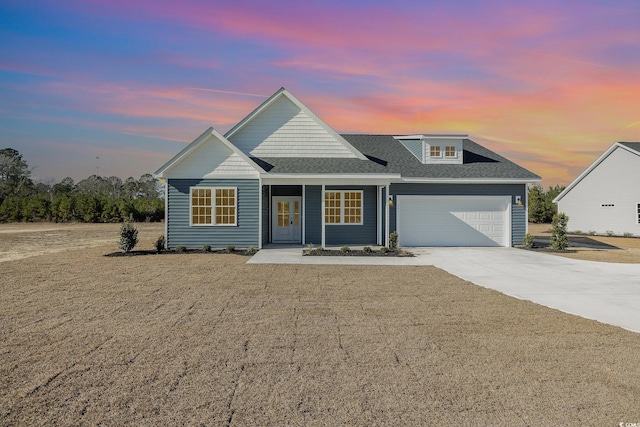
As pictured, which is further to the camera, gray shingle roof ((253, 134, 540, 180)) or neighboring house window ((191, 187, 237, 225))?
gray shingle roof ((253, 134, 540, 180))

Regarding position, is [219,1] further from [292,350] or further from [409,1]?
[292,350]

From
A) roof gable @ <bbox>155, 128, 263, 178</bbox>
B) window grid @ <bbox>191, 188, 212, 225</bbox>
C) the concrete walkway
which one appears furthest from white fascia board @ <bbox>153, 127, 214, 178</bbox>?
the concrete walkway

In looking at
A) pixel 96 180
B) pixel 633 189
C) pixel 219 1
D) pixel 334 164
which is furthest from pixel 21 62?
pixel 96 180

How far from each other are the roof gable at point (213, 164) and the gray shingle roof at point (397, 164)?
3.23ft

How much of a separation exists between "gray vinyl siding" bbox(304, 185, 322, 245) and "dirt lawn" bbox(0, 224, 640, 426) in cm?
947

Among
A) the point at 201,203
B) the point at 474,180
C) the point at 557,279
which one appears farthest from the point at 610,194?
the point at 201,203

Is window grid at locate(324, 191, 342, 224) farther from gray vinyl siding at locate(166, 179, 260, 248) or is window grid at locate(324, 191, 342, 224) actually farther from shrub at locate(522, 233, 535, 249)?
shrub at locate(522, 233, 535, 249)

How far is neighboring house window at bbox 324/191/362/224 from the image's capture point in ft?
60.6

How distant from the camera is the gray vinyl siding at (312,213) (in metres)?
18.5

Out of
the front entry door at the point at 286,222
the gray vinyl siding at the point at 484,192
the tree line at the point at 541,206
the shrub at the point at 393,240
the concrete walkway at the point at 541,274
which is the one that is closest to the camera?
the concrete walkway at the point at 541,274

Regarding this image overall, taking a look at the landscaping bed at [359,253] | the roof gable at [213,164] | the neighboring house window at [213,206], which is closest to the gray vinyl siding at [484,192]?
the landscaping bed at [359,253]

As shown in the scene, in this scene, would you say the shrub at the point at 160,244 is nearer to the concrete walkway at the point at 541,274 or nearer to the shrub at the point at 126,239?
the shrub at the point at 126,239

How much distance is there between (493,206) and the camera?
61.8 feet

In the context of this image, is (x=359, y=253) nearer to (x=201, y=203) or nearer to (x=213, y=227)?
(x=213, y=227)
